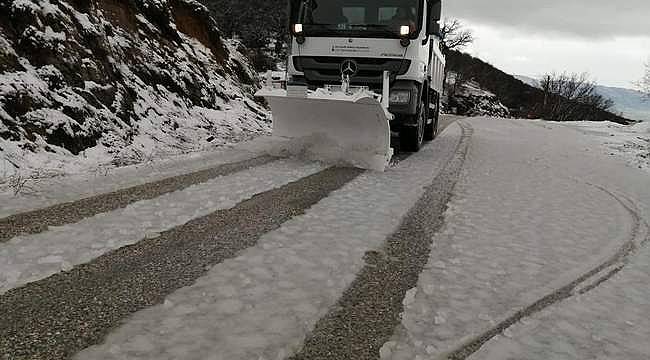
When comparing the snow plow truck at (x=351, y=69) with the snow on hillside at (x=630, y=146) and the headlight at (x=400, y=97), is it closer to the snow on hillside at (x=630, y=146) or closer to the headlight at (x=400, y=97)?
the headlight at (x=400, y=97)

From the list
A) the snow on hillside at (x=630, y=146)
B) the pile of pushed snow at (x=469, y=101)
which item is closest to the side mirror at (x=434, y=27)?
the snow on hillside at (x=630, y=146)

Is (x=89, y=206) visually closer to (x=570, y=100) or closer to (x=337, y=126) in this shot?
(x=337, y=126)

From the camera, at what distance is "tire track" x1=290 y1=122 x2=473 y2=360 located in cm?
261

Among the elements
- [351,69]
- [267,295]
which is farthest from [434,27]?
[267,295]

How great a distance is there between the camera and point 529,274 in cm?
375

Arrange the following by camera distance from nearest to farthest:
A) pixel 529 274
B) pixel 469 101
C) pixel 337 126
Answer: pixel 529 274
pixel 337 126
pixel 469 101

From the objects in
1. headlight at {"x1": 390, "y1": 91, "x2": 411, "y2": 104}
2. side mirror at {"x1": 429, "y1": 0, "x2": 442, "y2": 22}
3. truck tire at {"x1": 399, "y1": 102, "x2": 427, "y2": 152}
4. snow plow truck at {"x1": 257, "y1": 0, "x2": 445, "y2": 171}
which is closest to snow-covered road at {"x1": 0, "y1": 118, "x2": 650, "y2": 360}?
snow plow truck at {"x1": 257, "y1": 0, "x2": 445, "y2": 171}

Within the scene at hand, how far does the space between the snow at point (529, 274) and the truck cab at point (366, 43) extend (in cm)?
222

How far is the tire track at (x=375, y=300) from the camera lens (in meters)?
2.61

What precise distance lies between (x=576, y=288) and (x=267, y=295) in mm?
2089

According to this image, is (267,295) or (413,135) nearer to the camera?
(267,295)

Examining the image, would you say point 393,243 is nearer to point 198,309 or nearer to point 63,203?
point 198,309

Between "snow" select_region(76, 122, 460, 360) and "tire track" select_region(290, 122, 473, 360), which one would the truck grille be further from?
"tire track" select_region(290, 122, 473, 360)

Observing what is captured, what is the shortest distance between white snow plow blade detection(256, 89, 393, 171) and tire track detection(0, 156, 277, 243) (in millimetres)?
1755
